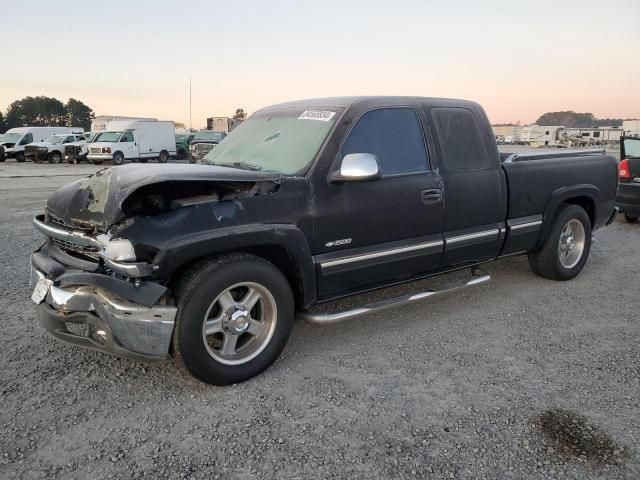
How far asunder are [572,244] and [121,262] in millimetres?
4714

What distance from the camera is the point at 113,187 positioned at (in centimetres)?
301

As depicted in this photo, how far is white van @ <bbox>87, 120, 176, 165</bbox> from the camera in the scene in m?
25.9

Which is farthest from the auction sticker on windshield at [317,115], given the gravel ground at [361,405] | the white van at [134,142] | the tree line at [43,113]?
the tree line at [43,113]

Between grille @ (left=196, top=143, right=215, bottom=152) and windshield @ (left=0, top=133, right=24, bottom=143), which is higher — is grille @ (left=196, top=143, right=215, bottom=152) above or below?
below

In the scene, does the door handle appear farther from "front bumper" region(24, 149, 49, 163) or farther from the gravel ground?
"front bumper" region(24, 149, 49, 163)

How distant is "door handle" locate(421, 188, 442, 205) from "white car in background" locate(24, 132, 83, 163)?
29.5 metres

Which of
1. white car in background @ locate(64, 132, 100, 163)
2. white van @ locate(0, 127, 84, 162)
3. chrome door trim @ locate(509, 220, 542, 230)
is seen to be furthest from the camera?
white van @ locate(0, 127, 84, 162)

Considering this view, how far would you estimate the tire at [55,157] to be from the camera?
94.7 feet

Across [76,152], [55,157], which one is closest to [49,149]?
[55,157]

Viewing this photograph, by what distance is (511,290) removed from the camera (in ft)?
16.9

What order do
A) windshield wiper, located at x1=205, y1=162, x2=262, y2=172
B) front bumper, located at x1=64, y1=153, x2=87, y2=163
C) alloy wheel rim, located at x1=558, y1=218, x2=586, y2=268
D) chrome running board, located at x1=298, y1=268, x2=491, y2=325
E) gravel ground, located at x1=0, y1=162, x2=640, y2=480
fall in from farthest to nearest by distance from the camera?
1. front bumper, located at x1=64, y1=153, x2=87, y2=163
2. alloy wheel rim, located at x1=558, y1=218, x2=586, y2=268
3. windshield wiper, located at x1=205, y1=162, x2=262, y2=172
4. chrome running board, located at x1=298, y1=268, x2=491, y2=325
5. gravel ground, located at x1=0, y1=162, x2=640, y2=480

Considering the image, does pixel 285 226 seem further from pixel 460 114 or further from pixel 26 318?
pixel 26 318

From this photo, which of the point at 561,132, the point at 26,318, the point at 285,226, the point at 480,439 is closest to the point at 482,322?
the point at 480,439

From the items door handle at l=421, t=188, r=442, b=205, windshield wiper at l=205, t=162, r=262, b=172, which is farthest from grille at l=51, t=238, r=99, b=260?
door handle at l=421, t=188, r=442, b=205
